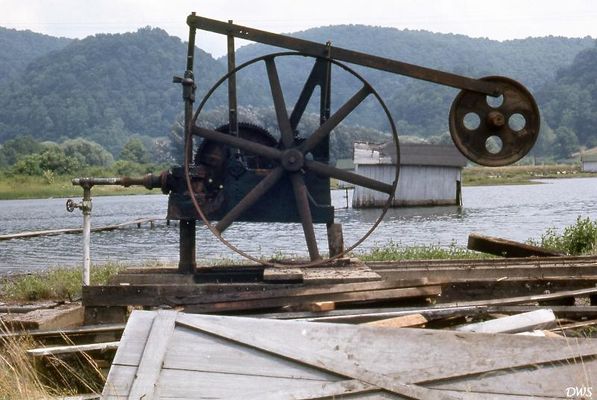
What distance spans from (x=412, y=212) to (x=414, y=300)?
1596 inches

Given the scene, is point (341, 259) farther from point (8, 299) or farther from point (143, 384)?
point (8, 299)

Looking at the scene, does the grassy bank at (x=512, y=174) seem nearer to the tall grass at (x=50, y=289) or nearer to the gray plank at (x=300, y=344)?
the tall grass at (x=50, y=289)

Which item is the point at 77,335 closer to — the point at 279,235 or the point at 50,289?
the point at 50,289

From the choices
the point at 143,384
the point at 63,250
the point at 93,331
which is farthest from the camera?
the point at 63,250

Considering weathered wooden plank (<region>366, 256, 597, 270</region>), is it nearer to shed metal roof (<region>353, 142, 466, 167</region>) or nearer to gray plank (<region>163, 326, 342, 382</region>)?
gray plank (<region>163, 326, 342, 382</region>)

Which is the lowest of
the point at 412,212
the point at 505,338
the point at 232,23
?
the point at 412,212

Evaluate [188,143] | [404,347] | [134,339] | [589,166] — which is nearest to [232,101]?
[188,143]

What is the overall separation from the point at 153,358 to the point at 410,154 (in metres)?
44.2

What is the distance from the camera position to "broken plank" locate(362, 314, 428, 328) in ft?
20.2

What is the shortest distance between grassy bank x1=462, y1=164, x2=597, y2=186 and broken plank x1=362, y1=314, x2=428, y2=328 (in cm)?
8624

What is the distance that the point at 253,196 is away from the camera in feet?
25.9

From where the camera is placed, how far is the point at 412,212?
47469 mm

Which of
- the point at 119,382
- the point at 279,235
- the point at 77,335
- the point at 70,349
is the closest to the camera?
the point at 119,382

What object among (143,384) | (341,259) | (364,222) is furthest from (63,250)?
(143,384)
